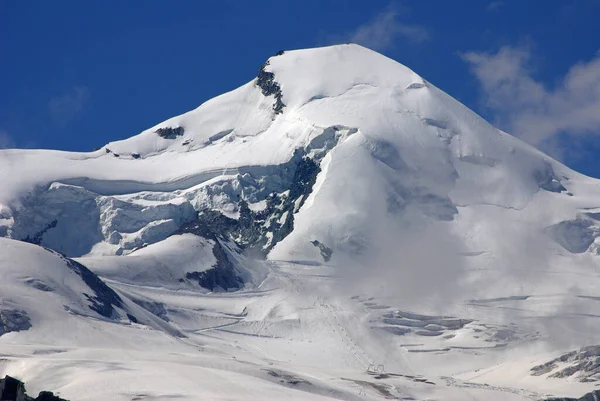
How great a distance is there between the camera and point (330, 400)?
190875 mm

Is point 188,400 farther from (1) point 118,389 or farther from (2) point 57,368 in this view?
(2) point 57,368

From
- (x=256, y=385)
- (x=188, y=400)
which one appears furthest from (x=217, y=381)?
(x=188, y=400)

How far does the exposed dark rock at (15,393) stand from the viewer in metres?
178

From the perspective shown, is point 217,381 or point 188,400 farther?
point 217,381

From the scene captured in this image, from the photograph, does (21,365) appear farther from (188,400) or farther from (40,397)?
(188,400)

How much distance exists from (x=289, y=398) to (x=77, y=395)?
2687cm

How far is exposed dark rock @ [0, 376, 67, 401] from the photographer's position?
177750 millimetres

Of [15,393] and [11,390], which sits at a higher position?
[11,390]

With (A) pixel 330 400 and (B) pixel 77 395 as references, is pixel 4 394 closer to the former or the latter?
(B) pixel 77 395

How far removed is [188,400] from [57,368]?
29.0 m

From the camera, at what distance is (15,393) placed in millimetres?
179375

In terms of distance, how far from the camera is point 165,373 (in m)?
198

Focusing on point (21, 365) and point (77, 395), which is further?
point (21, 365)

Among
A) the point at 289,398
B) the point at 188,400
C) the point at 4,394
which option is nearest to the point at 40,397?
the point at 4,394
